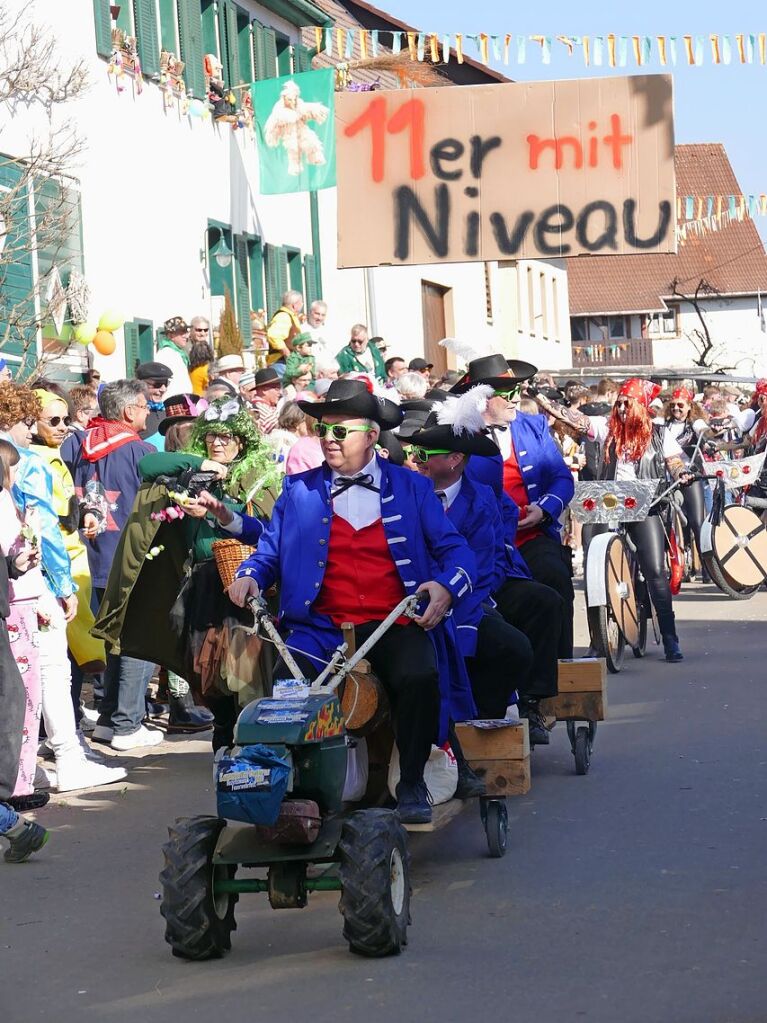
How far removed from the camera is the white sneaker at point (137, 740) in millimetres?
11414

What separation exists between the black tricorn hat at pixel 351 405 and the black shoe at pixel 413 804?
1391 mm

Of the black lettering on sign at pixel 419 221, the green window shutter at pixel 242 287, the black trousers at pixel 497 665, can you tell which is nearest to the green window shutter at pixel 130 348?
the black lettering on sign at pixel 419 221

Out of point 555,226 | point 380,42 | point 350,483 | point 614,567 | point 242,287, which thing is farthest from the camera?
point 380,42

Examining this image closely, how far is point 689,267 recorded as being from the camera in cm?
9150

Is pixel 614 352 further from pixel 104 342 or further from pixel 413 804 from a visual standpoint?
pixel 413 804

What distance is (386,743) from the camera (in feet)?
24.7

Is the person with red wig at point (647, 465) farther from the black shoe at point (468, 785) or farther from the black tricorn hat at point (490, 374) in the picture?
the black shoe at point (468, 785)

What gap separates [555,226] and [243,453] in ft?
45.7

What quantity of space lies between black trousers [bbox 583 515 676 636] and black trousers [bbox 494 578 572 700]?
16.2 ft

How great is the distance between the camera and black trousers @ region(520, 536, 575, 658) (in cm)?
1056

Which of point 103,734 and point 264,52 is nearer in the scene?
point 103,734

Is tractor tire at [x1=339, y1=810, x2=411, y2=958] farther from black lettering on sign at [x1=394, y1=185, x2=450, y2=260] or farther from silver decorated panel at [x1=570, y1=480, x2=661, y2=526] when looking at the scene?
black lettering on sign at [x1=394, y1=185, x2=450, y2=260]

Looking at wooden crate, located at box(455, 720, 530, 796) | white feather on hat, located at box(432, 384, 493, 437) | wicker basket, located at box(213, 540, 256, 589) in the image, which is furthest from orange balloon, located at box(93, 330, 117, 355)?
wooden crate, located at box(455, 720, 530, 796)

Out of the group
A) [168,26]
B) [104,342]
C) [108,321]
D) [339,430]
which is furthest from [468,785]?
[168,26]
